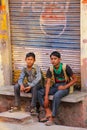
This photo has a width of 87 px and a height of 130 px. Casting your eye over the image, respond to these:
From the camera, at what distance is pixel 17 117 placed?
8359 millimetres

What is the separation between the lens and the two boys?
840cm

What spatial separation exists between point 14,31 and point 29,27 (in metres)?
0.38

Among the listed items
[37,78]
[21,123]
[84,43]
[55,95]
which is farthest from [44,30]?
[21,123]

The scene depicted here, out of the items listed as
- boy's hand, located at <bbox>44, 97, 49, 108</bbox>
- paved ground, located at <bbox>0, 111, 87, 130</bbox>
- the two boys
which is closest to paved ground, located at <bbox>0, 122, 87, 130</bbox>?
paved ground, located at <bbox>0, 111, 87, 130</bbox>

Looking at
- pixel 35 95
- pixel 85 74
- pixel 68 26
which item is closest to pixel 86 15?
pixel 68 26

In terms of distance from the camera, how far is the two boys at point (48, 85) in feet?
27.6

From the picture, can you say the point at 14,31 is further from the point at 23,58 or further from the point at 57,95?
the point at 57,95

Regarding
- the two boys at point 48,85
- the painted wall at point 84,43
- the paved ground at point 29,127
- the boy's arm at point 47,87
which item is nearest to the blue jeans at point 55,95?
the two boys at point 48,85

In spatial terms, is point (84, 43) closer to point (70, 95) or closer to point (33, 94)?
point (70, 95)

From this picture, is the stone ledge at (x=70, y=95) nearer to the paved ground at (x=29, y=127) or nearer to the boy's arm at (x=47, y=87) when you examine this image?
the boy's arm at (x=47, y=87)

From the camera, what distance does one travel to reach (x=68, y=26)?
9000mm

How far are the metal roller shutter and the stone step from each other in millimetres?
1299

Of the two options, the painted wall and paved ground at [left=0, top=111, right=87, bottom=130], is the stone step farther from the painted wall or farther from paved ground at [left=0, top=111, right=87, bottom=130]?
the painted wall

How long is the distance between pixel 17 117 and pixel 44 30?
1.94 meters
